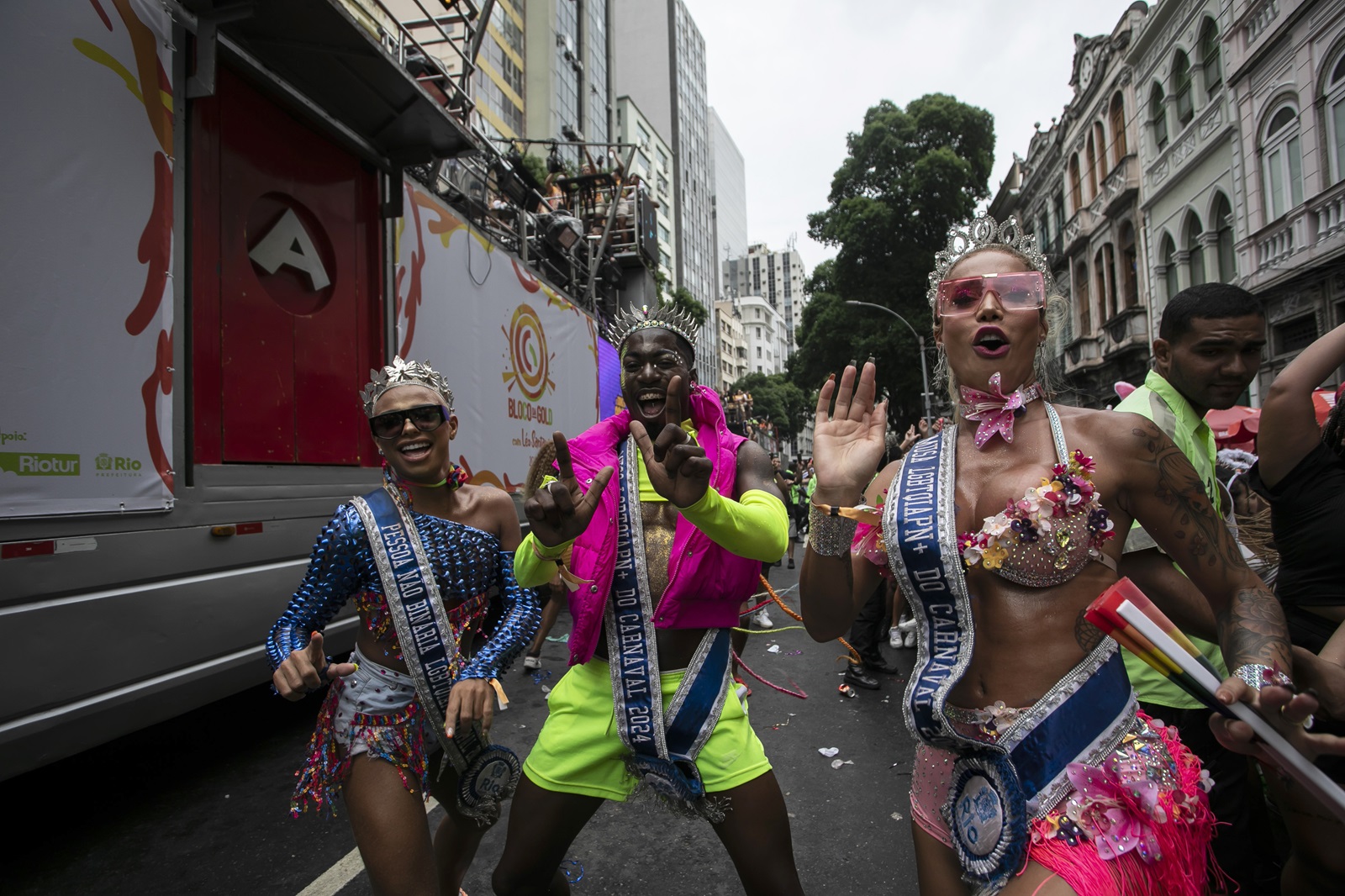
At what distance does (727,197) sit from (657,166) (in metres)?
45.2

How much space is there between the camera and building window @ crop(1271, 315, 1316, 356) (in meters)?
13.8

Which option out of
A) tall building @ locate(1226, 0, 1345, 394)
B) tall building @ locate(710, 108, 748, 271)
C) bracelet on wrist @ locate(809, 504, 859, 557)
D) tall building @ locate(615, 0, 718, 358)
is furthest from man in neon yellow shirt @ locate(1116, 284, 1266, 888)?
tall building @ locate(710, 108, 748, 271)

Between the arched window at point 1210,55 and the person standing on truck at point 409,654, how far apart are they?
21103 mm

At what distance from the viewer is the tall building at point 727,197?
94562mm

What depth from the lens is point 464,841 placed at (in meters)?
2.49

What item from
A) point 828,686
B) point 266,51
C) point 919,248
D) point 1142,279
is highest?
point 919,248

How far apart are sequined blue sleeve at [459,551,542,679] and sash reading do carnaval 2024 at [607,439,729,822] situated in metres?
0.35

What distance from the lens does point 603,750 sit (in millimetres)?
2217

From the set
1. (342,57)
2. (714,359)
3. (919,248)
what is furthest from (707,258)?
(342,57)

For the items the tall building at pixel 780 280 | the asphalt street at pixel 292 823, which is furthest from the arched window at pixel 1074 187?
the tall building at pixel 780 280

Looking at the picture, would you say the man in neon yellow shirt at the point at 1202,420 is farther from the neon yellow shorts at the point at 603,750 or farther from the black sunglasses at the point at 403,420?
the black sunglasses at the point at 403,420

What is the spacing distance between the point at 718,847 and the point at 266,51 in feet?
17.5

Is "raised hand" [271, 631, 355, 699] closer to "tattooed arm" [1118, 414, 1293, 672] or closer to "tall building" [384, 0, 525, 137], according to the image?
"tattooed arm" [1118, 414, 1293, 672]

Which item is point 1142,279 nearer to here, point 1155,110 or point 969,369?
point 1155,110
